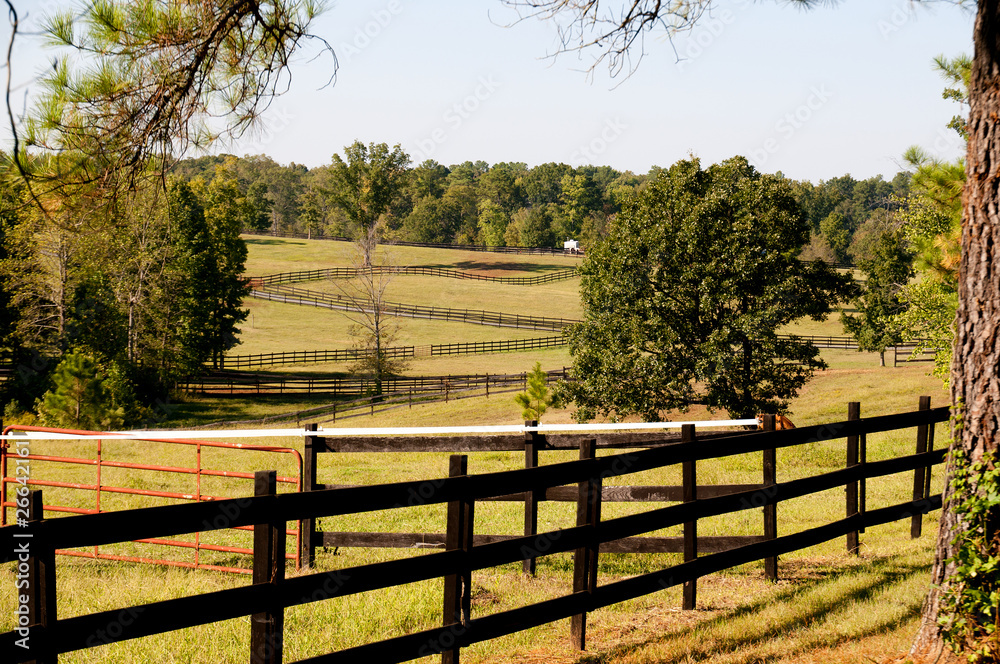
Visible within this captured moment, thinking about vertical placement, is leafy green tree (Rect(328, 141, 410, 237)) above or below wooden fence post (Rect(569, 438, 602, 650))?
above

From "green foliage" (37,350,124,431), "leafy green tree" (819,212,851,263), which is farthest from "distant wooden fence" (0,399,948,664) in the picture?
"leafy green tree" (819,212,851,263)

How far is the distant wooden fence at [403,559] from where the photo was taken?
10.1 feet

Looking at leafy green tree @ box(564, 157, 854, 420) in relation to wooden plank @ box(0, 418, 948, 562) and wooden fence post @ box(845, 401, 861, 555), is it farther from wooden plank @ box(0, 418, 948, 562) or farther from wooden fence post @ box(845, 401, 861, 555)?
wooden plank @ box(0, 418, 948, 562)

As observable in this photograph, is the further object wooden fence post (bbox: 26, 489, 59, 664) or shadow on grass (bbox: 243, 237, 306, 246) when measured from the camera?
shadow on grass (bbox: 243, 237, 306, 246)

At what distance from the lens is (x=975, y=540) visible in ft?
15.9

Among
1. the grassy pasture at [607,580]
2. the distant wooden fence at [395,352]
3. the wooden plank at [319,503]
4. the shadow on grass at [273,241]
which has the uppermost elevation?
the shadow on grass at [273,241]

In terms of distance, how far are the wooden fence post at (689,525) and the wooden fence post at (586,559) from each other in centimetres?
96

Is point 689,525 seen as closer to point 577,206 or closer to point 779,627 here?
point 779,627

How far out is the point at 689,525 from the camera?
5.90m

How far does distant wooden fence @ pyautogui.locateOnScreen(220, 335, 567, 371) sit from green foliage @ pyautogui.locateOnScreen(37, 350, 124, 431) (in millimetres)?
23468

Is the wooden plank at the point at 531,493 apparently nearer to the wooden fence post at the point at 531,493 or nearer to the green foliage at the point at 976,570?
the wooden fence post at the point at 531,493

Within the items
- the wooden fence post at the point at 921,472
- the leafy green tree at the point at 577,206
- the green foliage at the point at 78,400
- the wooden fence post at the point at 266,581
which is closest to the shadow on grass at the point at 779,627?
the wooden fence post at the point at 921,472

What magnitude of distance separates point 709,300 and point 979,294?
68.5ft

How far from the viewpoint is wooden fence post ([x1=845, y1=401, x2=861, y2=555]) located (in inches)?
283
